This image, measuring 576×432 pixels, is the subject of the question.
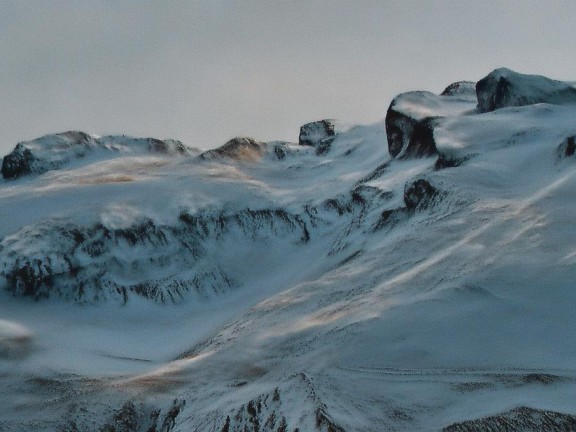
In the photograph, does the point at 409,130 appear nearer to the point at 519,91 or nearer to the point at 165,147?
the point at 519,91

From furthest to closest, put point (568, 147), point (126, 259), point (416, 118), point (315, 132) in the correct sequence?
point (315, 132), point (416, 118), point (126, 259), point (568, 147)

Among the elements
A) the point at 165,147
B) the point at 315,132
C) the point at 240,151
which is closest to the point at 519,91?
the point at 240,151

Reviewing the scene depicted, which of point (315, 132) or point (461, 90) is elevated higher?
point (461, 90)

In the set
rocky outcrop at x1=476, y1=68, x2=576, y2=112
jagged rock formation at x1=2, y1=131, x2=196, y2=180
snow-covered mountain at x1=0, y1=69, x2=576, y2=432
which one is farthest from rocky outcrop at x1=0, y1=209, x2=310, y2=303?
jagged rock formation at x1=2, y1=131, x2=196, y2=180

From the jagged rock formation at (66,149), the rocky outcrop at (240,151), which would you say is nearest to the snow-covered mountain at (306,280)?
the jagged rock formation at (66,149)

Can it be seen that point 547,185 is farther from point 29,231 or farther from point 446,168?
point 29,231

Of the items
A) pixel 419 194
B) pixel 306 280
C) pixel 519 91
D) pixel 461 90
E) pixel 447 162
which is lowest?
pixel 306 280
